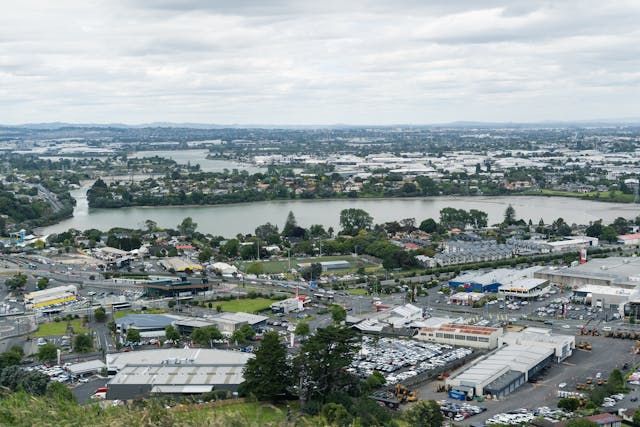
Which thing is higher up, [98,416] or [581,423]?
[98,416]

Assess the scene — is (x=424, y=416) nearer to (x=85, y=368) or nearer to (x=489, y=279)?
(x=85, y=368)

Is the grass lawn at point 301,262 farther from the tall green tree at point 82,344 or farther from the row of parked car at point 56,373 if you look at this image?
the row of parked car at point 56,373

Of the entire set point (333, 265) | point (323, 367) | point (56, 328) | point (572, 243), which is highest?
point (323, 367)

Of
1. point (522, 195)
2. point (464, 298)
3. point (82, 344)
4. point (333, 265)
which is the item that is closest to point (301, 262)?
point (333, 265)

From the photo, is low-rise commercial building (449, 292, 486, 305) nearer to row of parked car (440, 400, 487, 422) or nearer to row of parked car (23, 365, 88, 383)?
row of parked car (440, 400, 487, 422)

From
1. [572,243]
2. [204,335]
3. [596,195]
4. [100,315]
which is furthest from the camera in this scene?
[596,195]

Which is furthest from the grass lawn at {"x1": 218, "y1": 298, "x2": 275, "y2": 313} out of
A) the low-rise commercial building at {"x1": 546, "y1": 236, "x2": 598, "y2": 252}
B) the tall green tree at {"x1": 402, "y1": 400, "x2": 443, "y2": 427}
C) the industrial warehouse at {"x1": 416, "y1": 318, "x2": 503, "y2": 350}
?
the low-rise commercial building at {"x1": 546, "y1": 236, "x2": 598, "y2": 252}

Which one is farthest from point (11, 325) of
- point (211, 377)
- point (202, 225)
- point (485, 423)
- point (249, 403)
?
point (202, 225)

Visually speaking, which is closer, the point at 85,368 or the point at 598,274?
the point at 85,368
